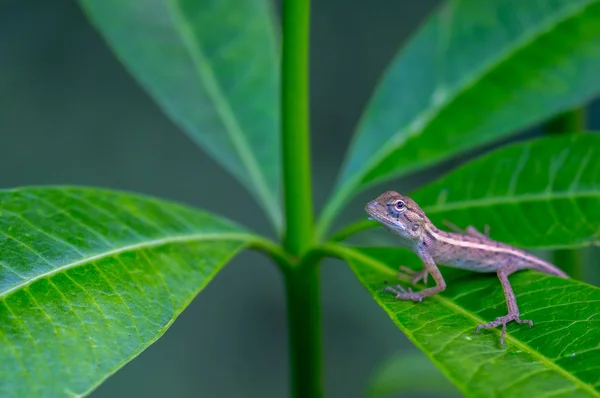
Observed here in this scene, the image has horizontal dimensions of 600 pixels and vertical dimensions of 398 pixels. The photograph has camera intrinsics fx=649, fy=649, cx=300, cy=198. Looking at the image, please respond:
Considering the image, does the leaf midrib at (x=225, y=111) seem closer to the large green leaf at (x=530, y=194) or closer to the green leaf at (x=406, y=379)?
the large green leaf at (x=530, y=194)

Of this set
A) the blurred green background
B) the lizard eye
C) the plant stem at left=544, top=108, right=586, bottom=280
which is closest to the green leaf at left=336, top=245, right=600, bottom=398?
the lizard eye

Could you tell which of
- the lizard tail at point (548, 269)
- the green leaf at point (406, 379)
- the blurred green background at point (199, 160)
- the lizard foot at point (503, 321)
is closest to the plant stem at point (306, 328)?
the lizard foot at point (503, 321)

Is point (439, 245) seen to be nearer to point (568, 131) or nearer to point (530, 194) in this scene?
point (530, 194)

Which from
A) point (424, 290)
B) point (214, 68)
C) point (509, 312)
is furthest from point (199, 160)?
point (509, 312)

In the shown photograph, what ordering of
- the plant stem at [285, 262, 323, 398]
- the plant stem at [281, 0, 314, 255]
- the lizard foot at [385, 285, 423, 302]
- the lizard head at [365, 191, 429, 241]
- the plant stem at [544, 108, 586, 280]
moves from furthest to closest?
the plant stem at [544, 108, 586, 280]
the lizard head at [365, 191, 429, 241]
the plant stem at [285, 262, 323, 398]
the plant stem at [281, 0, 314, 255]
the lizard foot at [385, 285, 423, 302]

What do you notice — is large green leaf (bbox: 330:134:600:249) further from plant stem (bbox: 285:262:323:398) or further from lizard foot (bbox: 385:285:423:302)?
lizard foot (bbox: 385:285:423:302)

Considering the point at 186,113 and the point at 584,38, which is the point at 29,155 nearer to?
the point at 186,113
